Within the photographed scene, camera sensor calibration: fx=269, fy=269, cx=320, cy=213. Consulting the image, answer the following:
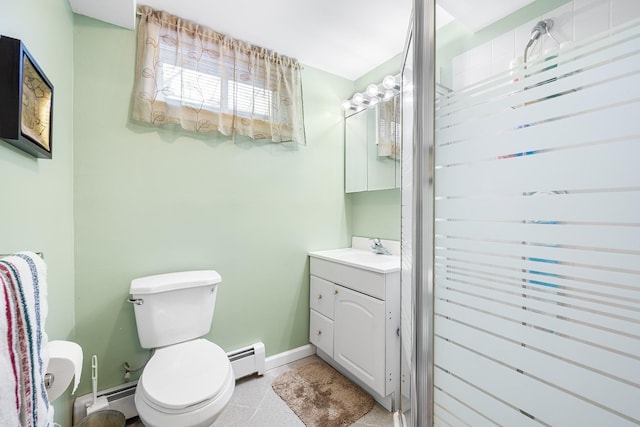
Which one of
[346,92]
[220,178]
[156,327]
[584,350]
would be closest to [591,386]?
[584,350]

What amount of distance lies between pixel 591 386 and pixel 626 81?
531 millimetres

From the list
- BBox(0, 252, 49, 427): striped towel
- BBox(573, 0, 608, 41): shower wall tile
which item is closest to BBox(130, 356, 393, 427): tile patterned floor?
BBox(0, 252, 49, 427): striped towel

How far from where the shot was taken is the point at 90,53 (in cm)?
145

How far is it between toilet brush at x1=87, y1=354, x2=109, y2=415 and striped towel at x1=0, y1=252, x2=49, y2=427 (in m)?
1.12

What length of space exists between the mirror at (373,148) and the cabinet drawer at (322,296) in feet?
2.69

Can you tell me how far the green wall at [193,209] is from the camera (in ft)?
4.80

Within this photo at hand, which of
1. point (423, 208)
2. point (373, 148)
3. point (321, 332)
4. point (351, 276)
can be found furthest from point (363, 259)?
point (423, 208)

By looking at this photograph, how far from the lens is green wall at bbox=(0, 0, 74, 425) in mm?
774

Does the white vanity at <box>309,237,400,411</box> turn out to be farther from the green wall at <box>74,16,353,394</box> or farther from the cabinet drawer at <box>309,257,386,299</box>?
the green wall at <box>74,16,353,394</box>

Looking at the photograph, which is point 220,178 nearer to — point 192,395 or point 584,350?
point 192,395

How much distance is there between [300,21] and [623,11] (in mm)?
1631

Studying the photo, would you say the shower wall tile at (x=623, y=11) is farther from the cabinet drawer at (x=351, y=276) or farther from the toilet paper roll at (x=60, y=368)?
the toilet paper roll at (x=60, y=368)

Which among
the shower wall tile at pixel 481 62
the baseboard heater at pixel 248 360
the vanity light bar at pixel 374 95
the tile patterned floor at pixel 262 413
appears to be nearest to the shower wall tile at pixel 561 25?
the shower wall tile at pixel 481 62

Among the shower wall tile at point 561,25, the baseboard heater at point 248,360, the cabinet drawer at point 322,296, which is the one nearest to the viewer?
the shower wall tile at point 561,25
